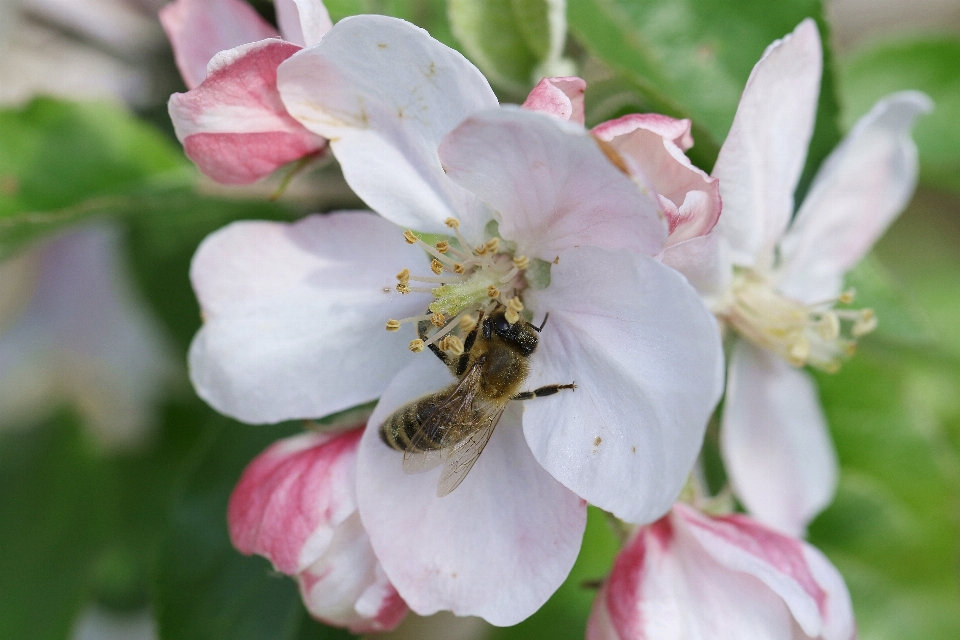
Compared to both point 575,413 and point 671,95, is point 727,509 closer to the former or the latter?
point 575,413

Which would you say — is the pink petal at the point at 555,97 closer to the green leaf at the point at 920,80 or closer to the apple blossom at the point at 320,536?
the apple blossom at the point at 320,536

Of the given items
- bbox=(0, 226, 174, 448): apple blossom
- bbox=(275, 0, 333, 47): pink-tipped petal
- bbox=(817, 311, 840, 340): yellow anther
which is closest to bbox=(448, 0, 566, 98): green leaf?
bbox=(275, 0, 333, 47): pink-tipped petal

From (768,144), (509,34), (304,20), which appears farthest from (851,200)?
(304,20)

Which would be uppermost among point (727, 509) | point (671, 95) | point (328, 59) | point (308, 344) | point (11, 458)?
point (328, 59)

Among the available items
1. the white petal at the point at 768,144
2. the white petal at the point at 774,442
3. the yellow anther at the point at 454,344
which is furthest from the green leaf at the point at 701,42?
the yellow anther at the point at 454,344

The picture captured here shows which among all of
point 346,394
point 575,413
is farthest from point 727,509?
point 346,394

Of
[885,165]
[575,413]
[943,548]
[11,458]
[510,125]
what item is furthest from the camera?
[11,458]
